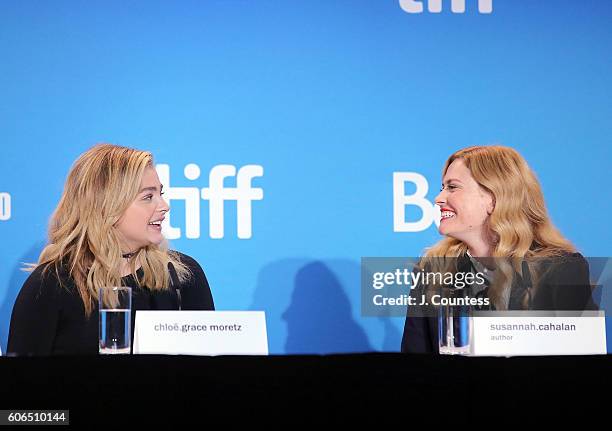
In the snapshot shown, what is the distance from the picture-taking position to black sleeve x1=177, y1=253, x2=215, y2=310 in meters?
2.88

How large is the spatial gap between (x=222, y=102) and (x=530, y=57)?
1.24 metres

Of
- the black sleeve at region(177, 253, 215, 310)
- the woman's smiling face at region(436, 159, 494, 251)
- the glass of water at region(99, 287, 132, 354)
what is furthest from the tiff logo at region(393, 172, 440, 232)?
the glass of water at region(99, 287, 132, 354)

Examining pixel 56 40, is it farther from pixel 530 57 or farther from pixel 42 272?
pixel 530 57

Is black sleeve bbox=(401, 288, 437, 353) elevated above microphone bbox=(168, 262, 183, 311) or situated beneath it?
situated beneath

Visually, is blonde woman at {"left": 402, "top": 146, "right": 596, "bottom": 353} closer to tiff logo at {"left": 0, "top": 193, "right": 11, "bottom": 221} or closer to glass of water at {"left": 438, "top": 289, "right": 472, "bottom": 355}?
glass of water at {"left": 438, "top": 289, "right": 472, "bottom": 355}

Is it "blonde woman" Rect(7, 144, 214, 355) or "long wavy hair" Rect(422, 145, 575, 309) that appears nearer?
"blonde woman" Rect(7, 144, 214, 355)

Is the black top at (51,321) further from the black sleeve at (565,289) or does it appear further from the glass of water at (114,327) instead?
the black sleeve at (565,289)

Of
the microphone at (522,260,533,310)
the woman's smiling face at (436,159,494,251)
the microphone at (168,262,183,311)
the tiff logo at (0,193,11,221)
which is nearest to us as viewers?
the microphone at (522,260,533,310)

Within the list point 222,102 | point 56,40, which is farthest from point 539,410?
point 56,40

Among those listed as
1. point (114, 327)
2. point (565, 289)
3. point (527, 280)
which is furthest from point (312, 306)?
point (114, 327)

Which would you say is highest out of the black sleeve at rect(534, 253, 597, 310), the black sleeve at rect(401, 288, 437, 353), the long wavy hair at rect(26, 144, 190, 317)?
the long wavy hair at rect(26, 144, 190, 317)

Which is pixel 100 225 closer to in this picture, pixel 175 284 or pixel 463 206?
pixel 175 284

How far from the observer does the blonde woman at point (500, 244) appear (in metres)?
2.74

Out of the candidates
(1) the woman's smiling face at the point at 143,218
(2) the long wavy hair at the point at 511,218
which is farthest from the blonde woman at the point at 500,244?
(1) the woman's smiling face at the point at 143,218
